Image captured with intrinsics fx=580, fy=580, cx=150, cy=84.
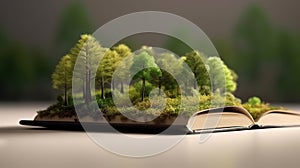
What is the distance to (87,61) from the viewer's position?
6.19 feet

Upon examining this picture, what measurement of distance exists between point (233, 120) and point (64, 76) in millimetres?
580

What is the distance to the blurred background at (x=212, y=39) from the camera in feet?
12.9

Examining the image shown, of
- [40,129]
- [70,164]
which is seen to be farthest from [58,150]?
[40,129]

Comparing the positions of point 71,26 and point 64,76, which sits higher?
point 71,26

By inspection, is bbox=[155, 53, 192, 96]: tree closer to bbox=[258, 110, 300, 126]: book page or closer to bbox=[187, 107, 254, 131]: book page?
bbox=[187, 107, 254, 131]: book page

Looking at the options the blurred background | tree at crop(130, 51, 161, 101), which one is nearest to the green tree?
the blurred background

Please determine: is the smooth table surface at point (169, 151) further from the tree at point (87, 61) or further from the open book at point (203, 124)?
the tree at point (87, 61)

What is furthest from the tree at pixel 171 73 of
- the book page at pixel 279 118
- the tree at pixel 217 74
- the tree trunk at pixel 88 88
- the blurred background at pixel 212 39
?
the blurred background at pixel 212 39

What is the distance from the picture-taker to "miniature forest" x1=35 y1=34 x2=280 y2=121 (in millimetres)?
1847

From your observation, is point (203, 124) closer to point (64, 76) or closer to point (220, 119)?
point (220, 119)

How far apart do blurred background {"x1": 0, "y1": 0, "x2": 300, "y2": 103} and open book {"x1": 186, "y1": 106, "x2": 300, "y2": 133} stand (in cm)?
185

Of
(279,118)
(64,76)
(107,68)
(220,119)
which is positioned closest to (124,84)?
(107,68)

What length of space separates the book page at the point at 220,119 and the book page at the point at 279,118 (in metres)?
0.08

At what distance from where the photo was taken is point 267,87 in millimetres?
3963
